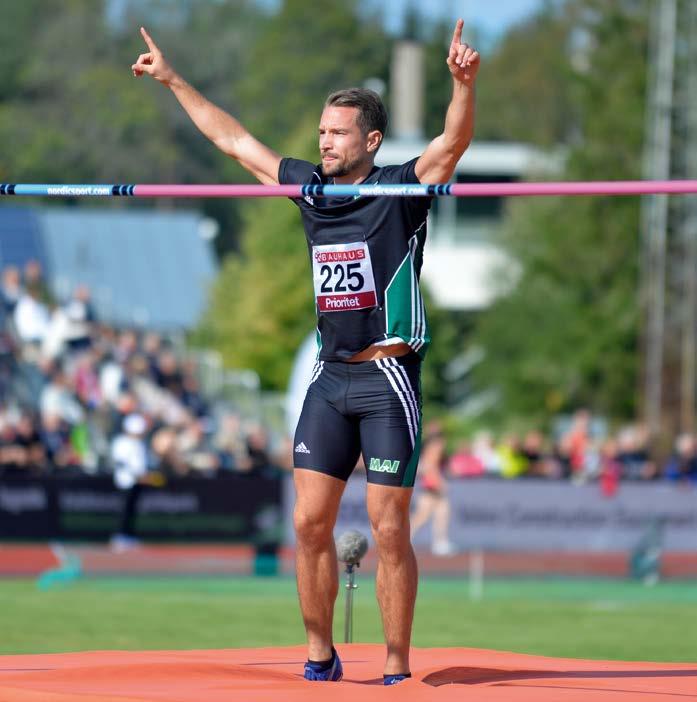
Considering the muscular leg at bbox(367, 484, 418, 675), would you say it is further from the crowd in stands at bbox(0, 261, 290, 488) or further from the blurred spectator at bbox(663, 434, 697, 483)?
the blurred spectator at bbox(663, 434, 697, 483)

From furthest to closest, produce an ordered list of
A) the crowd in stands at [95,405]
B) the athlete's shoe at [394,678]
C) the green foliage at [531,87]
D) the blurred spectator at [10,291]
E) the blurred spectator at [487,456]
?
the green foliage at [531,87] → the blurred spectator at [10,291] → the blurred spectator at [487,456] → the crowd in stands at [95,405] → the athlete's shoe at [394,678]

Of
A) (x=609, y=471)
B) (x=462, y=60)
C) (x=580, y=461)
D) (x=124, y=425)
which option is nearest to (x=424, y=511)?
(x=609, y=471)

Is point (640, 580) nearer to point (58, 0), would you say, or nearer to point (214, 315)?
point (214, 315)

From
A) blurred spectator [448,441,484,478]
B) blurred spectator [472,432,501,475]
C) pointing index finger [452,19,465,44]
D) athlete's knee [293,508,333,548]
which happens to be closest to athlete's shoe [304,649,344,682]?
athlete's knee [293,508,333,548]

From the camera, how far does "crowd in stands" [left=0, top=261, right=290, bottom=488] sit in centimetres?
1817

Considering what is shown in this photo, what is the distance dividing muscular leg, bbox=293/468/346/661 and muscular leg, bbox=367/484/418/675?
7.2 inches

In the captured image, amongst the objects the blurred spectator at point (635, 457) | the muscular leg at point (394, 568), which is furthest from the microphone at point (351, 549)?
the blurred spectator at point (635, 457)

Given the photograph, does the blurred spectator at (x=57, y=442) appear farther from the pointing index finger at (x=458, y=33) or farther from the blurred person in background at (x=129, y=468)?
the pointing index finger at (x=458, y=33)

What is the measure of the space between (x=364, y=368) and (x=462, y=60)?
123 centimetres

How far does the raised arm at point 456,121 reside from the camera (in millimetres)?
5812

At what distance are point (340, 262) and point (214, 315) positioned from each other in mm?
33300

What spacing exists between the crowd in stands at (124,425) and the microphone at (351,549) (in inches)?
413

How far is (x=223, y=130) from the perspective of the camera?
655 cm

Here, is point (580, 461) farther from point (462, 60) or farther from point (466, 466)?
point (462, 60)
